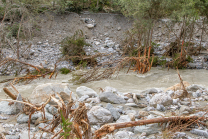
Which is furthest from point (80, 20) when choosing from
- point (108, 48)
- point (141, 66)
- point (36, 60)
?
point (141, 66)

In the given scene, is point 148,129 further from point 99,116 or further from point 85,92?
point 85,92

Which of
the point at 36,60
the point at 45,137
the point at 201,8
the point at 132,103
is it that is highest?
the point at 201,8

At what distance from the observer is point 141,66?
30.0ft

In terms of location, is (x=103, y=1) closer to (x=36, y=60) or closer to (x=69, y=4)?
(x=69, y=4)

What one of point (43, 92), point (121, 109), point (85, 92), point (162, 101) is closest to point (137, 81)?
point (85, 92)

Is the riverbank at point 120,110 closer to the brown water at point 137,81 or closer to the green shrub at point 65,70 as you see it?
the brown water at point 137,81

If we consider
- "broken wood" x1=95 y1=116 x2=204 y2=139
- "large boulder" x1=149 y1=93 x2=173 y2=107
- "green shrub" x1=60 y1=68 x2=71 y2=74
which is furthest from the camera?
"green shrub" x1=60 y1=68 x2=71 y2=74

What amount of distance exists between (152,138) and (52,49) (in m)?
11.8

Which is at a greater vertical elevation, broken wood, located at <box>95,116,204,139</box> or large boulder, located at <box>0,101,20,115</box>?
broken wood, located at <box>95,116,204,139</box>

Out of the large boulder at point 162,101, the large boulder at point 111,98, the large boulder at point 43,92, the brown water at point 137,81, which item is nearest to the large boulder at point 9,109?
the large boulder at point 43,92

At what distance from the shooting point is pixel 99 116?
3176 millimetres

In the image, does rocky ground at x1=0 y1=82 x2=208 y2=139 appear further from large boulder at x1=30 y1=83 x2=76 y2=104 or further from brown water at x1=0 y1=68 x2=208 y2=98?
brown water at x1=0 y1=68 x2=208 y2=98

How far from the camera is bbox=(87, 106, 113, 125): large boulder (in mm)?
3145

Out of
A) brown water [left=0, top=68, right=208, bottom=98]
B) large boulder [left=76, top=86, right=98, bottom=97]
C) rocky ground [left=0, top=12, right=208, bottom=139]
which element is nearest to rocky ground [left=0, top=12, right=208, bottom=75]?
rocky ground [left=0, top=12, right=208, bottom=139]
